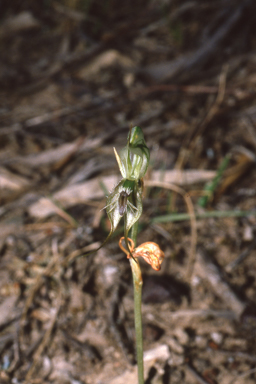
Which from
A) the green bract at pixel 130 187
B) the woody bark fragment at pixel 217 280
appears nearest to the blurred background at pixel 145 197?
the woody bark fragment at pixel 217 280

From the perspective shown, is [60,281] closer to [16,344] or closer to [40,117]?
[16,344]

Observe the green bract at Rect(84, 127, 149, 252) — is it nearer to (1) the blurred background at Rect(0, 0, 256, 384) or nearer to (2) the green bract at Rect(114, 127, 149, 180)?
(2) the green bract at Rect(114, 127, 149, 180)

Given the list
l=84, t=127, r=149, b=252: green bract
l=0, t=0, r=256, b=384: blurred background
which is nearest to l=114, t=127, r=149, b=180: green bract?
l=84, t=127, r=149, b=252: green bract

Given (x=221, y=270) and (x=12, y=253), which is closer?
(x=221, y=270)

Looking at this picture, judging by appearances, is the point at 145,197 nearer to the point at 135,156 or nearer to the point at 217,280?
the point at 217,280

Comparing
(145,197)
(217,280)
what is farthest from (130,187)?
(145,197)

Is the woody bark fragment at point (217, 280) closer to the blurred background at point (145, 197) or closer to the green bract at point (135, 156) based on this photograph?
the blurred background at point (145, 197)

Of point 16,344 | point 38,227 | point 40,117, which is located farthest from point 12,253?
point 40,117
